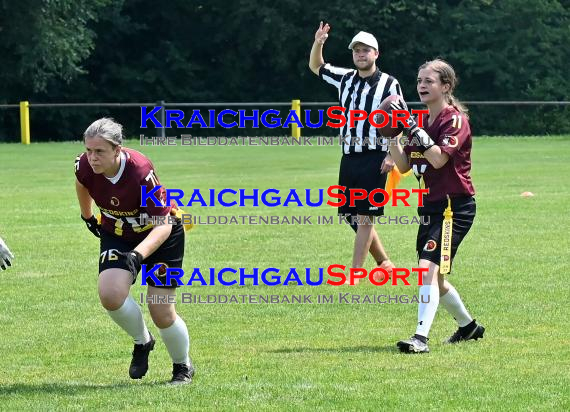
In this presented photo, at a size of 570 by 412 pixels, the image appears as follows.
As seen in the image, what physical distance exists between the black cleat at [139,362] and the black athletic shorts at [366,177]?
380cm

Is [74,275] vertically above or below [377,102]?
below

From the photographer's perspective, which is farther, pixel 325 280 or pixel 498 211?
pixel 498 211

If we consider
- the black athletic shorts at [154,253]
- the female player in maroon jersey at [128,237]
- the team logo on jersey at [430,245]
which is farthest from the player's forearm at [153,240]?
the team logo on jersey at [430,245]

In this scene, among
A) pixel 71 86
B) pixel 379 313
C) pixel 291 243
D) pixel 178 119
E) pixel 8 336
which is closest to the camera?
pixel 8 336

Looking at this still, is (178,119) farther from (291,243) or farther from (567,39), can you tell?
(291,243)

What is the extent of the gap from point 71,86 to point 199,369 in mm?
37110

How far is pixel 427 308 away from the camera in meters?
6.90

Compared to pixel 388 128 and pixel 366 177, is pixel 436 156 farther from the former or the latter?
pixel 366 177

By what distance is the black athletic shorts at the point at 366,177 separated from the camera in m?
9.66

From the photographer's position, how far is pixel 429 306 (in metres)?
6.90

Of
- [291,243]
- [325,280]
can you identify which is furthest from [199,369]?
[291,243]

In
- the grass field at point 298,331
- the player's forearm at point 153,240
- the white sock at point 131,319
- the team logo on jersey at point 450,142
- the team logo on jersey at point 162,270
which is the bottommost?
the grass field at point 298,331

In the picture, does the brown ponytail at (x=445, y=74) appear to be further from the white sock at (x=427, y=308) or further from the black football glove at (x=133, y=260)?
the black football glove at (x=133, y=260)

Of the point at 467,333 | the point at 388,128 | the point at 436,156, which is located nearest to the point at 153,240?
the point at 388,128
